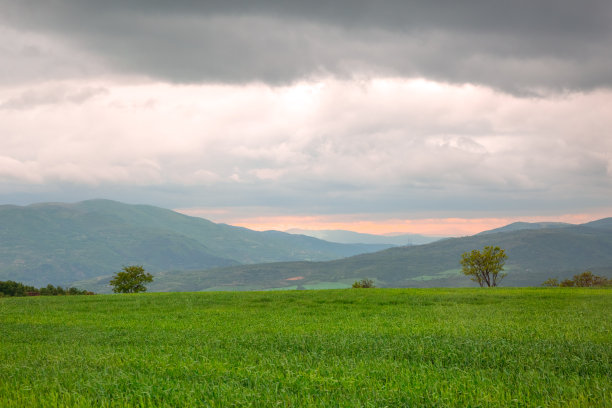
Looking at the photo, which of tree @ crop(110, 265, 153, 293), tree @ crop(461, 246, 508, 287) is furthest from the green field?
tree @ crop(461, 246, 508, 287)

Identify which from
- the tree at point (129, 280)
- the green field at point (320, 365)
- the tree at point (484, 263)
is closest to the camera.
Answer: the green field at point (320, 365)

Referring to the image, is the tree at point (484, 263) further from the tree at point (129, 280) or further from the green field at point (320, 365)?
the green field at point (320, 365)

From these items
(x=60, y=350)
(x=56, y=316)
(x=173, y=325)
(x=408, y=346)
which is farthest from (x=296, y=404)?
(x=56, y=316)

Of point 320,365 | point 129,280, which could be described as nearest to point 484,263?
point 129,280

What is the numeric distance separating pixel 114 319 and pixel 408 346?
21.8 metres

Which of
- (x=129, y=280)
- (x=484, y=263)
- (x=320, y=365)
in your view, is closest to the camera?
(x=320, y=365)

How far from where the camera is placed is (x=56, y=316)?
31297 mm

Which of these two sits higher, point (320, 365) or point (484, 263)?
point (484, 263)

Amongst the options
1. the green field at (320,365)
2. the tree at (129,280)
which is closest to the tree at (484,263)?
the tree at (129,280)

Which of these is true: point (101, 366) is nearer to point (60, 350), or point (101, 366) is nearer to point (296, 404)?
point (60, 350)

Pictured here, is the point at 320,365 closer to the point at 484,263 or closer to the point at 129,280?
the point at 129,280

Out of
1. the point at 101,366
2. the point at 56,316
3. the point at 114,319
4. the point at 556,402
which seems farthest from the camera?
the point at 56,316

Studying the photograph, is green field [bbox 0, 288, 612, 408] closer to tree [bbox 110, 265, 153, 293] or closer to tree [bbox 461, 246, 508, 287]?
tree [bbox 110, 265, 153, 293]

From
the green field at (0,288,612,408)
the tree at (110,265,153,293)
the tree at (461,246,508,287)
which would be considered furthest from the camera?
the tree at (461,246,508,287)
